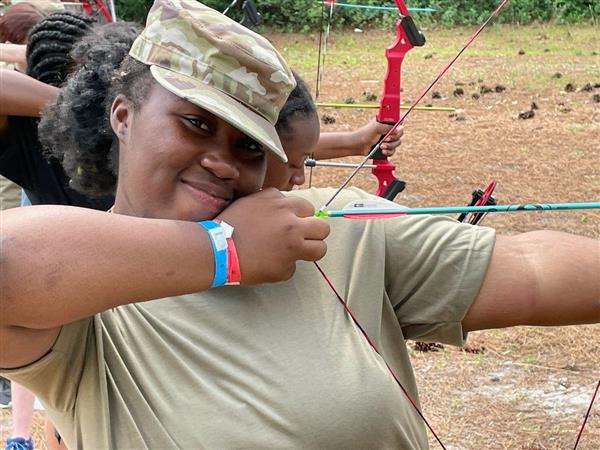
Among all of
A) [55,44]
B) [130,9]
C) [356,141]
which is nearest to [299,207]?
[55,44]

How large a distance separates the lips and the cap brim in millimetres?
80

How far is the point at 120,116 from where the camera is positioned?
1.33 m

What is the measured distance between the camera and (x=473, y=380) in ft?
10.8

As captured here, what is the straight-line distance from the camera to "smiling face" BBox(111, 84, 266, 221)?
47.0 inches

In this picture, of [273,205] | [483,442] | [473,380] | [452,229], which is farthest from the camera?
[473,380]

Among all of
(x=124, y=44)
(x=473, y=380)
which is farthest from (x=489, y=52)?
(x=124, y=44)

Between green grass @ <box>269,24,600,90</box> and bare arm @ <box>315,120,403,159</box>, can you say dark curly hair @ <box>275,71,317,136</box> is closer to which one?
bare arm @ <box>315,120,403,159</box>

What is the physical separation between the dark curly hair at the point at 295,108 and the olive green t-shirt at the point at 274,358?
508 mm

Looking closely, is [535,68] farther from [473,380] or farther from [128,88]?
[128,88]

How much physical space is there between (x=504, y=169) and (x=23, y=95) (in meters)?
4.00

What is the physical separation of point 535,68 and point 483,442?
22.6 feet

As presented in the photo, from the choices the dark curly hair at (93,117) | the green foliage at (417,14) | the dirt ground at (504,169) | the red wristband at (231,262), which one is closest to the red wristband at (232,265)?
the red wristband at (231,262)

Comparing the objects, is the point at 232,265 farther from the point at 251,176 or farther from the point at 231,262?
the point at 251,176

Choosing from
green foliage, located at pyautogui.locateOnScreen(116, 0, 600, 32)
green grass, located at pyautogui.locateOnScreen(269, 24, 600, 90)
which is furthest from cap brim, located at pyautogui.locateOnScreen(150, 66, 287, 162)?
green foliage, located at pyautogui.locateOnScreen(116, 0, 600, 32)
